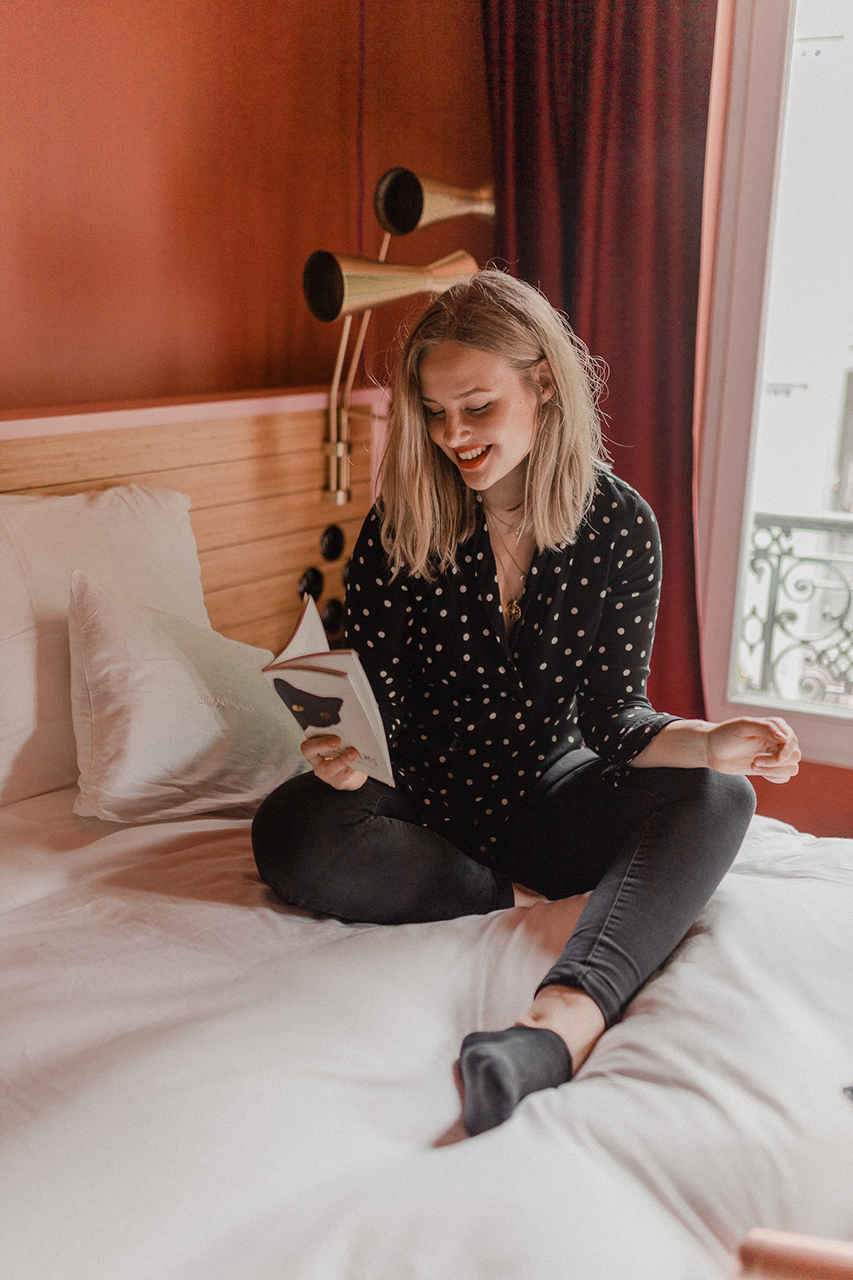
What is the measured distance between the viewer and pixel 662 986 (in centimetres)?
101

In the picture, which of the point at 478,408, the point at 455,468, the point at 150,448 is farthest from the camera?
the point at 150,448

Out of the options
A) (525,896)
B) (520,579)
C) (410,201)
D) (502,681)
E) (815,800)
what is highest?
(410,201)

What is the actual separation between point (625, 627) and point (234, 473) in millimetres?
933

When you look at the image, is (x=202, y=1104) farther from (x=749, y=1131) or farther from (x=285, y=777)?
(x=285, y=777)

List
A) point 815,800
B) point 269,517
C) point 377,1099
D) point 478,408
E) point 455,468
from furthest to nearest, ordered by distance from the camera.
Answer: point 815,800, point 269,517, point 455,468, point 478,408, point 377,1099

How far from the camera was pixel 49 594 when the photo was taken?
1454mm

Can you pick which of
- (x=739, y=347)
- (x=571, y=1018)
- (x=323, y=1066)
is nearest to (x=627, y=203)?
(x=739, y=347)

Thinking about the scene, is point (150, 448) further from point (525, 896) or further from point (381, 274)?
point (525, 896)

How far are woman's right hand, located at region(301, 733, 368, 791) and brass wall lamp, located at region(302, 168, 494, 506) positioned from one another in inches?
38.9

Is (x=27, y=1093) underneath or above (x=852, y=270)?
underneath

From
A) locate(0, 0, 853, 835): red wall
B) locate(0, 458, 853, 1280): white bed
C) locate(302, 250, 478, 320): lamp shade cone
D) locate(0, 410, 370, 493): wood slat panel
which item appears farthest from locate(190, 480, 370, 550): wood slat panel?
locate(0, 458, 853, 1280): white bed

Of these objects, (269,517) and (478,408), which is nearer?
(478,408)

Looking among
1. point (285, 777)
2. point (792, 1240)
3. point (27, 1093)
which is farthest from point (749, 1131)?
point (285, 777)

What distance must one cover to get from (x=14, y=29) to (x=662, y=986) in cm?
174
